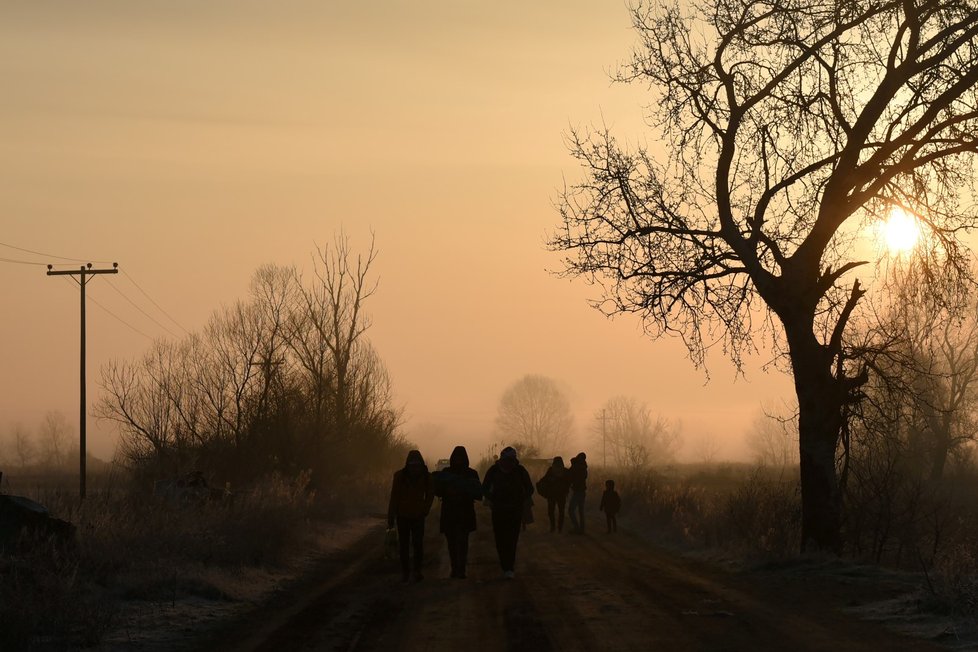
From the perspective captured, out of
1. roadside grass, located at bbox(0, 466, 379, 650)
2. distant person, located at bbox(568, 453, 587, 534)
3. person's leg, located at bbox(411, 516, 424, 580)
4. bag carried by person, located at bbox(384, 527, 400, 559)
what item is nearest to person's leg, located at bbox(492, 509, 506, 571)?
person's leg, located at bbox(411, 516, 424, 580)

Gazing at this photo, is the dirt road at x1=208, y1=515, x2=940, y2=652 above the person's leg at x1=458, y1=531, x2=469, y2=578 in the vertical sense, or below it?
below

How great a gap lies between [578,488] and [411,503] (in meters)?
11.8

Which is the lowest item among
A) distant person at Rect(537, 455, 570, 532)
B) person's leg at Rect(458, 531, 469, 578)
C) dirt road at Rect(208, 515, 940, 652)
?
dirt road at Rect(208, 515, 940, 652)

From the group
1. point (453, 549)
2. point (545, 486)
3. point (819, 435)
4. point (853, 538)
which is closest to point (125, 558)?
point (453, 549)

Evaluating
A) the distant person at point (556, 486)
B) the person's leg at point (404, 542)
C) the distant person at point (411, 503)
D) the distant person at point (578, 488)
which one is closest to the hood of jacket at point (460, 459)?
the distant person at point (411, 503)

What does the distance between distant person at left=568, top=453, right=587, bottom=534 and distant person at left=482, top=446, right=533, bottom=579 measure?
32.6ft

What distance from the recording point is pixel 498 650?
11.4 m

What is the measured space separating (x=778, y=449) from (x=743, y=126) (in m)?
167

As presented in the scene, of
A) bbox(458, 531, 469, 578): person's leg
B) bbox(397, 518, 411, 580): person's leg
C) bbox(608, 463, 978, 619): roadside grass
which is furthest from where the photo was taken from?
bbox(458, 531, 469, 578): person's leg

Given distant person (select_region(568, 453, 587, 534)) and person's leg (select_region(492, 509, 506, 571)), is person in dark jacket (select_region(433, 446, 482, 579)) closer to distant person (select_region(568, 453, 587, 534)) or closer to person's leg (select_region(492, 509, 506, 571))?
person's leg (select_region(492, 509, 506, 571))

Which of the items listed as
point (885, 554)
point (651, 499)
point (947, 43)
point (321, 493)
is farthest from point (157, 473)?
point (947, 43)

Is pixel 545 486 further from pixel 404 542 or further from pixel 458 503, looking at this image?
pixel 404 542

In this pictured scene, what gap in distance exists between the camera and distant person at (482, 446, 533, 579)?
18.9 meters

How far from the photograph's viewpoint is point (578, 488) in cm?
2948
